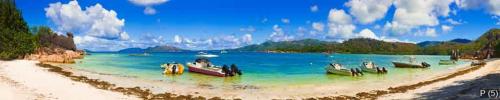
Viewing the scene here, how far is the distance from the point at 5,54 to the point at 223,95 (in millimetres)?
58290

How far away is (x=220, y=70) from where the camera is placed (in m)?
53.1

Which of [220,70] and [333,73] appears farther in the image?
[333,73]

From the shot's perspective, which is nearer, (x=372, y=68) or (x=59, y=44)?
(x=372, y=68)

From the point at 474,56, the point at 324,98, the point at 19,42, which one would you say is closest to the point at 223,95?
the point at 324,98

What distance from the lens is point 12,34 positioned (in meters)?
79.9

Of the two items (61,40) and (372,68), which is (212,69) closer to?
(372,68)

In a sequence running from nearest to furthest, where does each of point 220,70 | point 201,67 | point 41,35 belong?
point 220,70, point 201,67, point 41,35

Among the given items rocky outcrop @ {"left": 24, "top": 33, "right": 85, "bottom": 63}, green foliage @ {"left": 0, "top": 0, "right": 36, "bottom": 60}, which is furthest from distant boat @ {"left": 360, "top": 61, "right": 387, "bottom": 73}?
rocky outcrop @ {"left": 24, "top": 33, "right": 85, "bottom": 63}

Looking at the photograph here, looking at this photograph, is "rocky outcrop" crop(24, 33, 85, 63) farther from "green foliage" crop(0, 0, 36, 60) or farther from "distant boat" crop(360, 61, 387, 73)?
"distant boat" crop(360, 61, 387, 73)

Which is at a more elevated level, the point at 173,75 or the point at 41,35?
the point at 41,35

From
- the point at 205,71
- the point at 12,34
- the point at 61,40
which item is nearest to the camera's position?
the point at 205,71

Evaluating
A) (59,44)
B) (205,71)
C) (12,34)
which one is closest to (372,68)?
(205,71)

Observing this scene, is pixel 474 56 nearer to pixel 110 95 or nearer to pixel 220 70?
pixel 220 70

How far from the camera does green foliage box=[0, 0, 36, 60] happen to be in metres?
77.1
